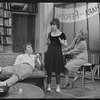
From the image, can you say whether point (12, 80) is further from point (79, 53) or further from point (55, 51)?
point (79, 53)

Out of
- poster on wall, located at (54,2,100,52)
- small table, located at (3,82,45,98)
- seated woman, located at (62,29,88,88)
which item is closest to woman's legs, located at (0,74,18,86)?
small table, located at (3,82,45,98)

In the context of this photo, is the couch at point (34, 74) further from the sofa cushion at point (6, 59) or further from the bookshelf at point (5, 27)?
the bookshelf at point (5, 27)

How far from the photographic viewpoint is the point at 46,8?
800 centimetres

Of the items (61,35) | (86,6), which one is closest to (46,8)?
(86,6)

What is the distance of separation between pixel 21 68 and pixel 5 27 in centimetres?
408

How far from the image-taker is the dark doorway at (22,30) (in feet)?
26.6

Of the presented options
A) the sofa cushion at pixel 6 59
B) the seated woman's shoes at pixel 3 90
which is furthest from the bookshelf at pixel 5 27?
the seated woman's shoes at pixel 3 90

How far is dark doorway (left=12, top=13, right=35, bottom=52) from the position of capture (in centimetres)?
809

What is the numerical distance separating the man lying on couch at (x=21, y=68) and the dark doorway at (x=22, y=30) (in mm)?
4012

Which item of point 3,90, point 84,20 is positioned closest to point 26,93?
point 3,90

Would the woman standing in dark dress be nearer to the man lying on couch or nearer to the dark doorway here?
the man lying on couch

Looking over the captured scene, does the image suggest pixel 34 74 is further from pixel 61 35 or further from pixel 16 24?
pixel 16 24

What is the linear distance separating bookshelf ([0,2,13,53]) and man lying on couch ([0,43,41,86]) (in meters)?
3.57

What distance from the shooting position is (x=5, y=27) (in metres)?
7.63
